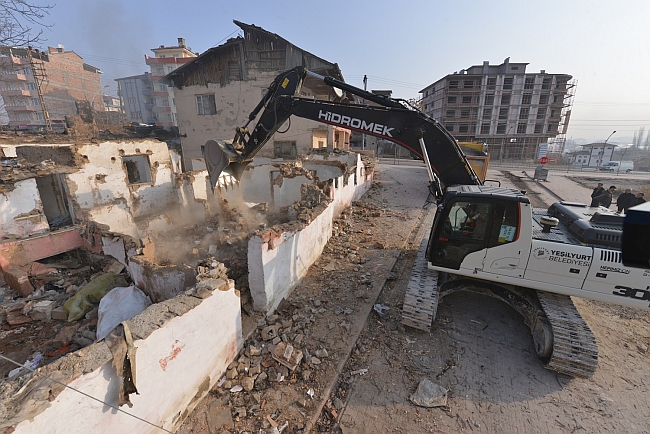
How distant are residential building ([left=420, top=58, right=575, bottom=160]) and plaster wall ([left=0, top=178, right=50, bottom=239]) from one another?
A: 46.7 meters

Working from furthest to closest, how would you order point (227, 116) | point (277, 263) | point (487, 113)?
point (487, 113)
point (227, 116)
point (277, 263)

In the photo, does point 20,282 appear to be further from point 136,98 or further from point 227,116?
point 136,98

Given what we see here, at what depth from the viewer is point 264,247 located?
5.01 m

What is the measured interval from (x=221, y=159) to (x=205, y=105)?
16.1 m

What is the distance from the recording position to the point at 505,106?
43.5 meters

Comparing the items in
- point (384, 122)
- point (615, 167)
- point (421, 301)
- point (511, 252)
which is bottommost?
point (615, 167)

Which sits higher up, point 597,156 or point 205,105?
point 205,105

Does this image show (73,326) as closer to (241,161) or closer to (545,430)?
(241,161)

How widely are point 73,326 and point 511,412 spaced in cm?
690

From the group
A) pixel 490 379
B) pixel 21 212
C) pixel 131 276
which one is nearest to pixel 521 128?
pixel 490 379

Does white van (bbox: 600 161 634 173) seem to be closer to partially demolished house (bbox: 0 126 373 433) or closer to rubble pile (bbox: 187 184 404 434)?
partially demolished house (bbox: 0 126 373 433)

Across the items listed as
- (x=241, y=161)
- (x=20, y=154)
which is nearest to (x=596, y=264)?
(x=241, y=161)

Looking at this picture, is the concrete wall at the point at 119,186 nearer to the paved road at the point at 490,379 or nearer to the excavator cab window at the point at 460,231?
the paved road at the point at 490,379

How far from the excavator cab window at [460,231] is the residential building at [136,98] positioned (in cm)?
6201
